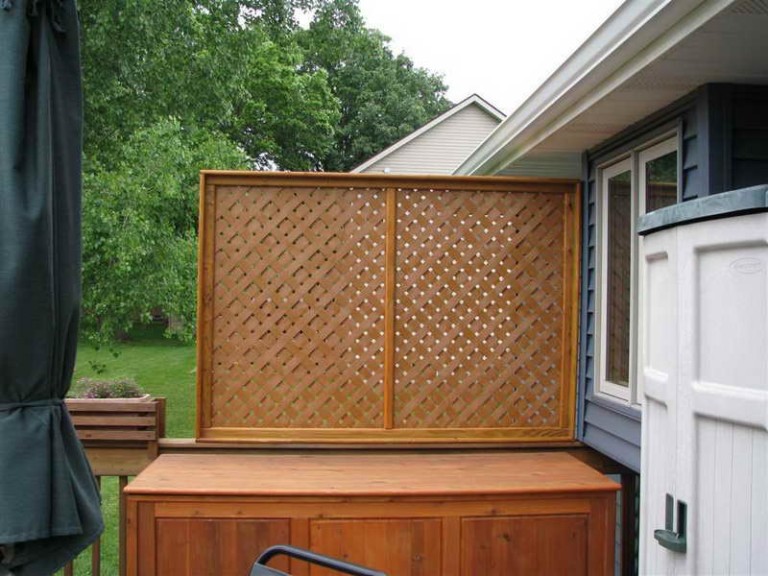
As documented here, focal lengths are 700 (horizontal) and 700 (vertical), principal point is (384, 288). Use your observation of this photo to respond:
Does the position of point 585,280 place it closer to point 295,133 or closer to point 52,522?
point 52,522

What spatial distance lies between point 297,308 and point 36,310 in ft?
6.69

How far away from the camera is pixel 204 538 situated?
316 centimetres

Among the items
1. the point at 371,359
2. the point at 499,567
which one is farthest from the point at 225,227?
the point at 499,567

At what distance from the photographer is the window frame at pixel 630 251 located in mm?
3244

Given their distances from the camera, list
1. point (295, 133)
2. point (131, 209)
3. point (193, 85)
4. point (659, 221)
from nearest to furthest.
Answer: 1. point (659, 221)
2. point (131, 209)
3. point (193, 85)
4. point (295, 133)

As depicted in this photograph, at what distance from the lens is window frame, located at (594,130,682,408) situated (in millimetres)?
3244

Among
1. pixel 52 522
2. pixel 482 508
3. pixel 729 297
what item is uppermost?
pixel 729 297

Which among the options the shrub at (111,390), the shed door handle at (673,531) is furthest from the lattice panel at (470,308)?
the shed door handle at (673,531)

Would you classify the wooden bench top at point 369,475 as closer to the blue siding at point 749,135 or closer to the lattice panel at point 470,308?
the lattice panel at point 470,308

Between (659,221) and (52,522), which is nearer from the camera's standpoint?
(659,221)

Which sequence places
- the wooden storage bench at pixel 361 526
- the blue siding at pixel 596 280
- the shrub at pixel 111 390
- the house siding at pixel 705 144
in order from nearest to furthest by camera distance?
the house siding at pixel 705 144
the blue siding at pixel 596 280
the wooden storage bench at pixel 361 526
the shrub at pixel 111 390

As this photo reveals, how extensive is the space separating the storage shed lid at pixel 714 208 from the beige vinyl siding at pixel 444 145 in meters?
12.7

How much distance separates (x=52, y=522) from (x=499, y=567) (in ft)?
6.73

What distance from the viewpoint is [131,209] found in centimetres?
709
